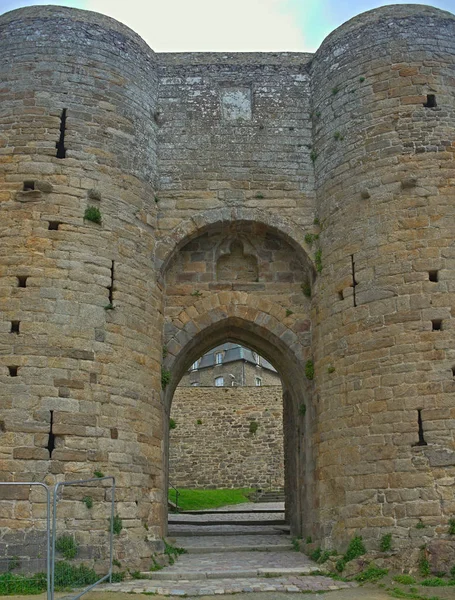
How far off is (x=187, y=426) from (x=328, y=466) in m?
17.1

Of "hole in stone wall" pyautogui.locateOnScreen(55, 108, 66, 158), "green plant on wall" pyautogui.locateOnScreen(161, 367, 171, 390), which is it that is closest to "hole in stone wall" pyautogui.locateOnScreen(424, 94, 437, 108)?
"hole in stone wall" pyautogui.locateOnScreen(55, 108, 66, 158)

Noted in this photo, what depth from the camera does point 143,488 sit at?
10195 millimetres

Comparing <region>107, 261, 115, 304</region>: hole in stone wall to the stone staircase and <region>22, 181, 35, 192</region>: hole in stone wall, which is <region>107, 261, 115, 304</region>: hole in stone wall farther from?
the stone staircase

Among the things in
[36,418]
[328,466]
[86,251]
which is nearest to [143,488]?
[36,418]

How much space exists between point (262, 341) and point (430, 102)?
16.2 feet

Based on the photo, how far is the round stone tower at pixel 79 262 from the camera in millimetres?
9461

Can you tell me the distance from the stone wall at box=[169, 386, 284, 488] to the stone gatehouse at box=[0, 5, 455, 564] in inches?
504

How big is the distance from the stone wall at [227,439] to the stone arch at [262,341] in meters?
13.4

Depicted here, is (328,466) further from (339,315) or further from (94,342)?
(94,342)

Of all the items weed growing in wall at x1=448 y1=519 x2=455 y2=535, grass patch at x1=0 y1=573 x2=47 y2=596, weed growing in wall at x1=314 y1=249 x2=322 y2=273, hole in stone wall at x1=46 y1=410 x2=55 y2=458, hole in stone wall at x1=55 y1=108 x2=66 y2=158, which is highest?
hole in stone wall at x1=55 y1=108 x2=66 y2=158

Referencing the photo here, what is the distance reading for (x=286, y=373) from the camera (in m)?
13.0

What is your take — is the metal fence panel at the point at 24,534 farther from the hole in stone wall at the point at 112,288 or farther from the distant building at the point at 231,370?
the distant building at the point at 231,370

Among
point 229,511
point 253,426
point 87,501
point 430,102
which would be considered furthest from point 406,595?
point 253,426

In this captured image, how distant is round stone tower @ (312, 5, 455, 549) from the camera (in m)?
9.45
